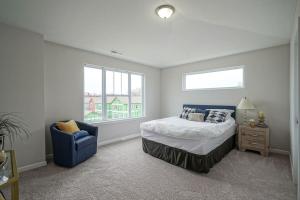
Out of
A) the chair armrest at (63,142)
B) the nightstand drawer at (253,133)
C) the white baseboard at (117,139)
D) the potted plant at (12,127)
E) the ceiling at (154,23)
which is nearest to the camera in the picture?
the ceiling at (154,23)

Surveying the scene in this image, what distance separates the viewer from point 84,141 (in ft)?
9.62

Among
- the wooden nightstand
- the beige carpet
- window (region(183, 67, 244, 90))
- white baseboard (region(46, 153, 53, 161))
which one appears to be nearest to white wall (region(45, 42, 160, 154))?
white baseboard (region(46, 153, 53, 161))

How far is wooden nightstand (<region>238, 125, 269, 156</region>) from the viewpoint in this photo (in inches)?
125

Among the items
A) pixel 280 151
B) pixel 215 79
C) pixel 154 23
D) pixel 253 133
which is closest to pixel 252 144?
pixel 253 133

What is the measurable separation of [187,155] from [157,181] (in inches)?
28.7

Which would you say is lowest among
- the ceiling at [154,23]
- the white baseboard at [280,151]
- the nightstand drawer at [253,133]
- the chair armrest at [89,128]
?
the white baseboard at [280,151]

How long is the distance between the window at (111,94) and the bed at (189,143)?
1.40 meters

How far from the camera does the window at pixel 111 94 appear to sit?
3.93 meters

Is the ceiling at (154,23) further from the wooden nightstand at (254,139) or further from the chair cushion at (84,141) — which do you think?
the chair cushion at (84,141)

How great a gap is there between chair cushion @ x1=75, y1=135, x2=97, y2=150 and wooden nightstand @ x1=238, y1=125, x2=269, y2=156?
341 cm

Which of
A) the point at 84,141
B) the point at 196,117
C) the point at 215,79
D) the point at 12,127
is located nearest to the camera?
the point at 12,127

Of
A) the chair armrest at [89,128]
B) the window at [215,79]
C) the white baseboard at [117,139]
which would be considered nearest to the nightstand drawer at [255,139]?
the window at [215,79]

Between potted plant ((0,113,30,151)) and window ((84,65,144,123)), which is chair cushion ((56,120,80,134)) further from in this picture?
window ((84,65,144,123))

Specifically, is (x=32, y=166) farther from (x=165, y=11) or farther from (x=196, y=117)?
(x=196, y=117)
